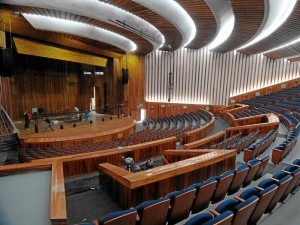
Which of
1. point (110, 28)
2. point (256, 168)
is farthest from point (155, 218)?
point (110, 28)

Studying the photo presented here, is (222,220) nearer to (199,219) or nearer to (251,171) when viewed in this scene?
(199,219)

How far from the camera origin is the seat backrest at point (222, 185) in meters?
1.94

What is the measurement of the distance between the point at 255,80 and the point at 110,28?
294 inches

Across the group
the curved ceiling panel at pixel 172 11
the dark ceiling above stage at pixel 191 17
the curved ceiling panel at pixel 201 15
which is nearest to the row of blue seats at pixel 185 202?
the dark ceiling above stage at pixel 191 17

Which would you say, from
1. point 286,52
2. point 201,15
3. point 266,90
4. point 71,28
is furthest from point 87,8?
point 266,90

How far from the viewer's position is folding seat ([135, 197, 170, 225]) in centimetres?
146

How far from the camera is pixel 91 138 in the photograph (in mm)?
5941

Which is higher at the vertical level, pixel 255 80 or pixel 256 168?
pixel 255 80

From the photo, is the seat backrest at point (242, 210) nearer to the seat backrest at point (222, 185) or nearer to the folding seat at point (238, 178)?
the seat backrest at point (222, 185)

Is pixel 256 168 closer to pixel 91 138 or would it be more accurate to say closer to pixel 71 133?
pixel 91 138

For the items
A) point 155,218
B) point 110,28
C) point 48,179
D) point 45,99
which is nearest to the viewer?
point 155,218

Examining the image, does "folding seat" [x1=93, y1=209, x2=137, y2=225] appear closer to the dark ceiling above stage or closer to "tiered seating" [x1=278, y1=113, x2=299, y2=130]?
the dark ceiling above stage

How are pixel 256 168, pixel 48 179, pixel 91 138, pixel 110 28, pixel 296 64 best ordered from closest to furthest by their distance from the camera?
pixel 48 179, pixel 256 168, pixel 91 138, pixel 110 28, pixel 296 64

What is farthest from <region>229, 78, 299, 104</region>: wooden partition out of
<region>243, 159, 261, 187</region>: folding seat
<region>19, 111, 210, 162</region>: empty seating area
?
<region>243, 159, 261, 187</region>: folding seat
